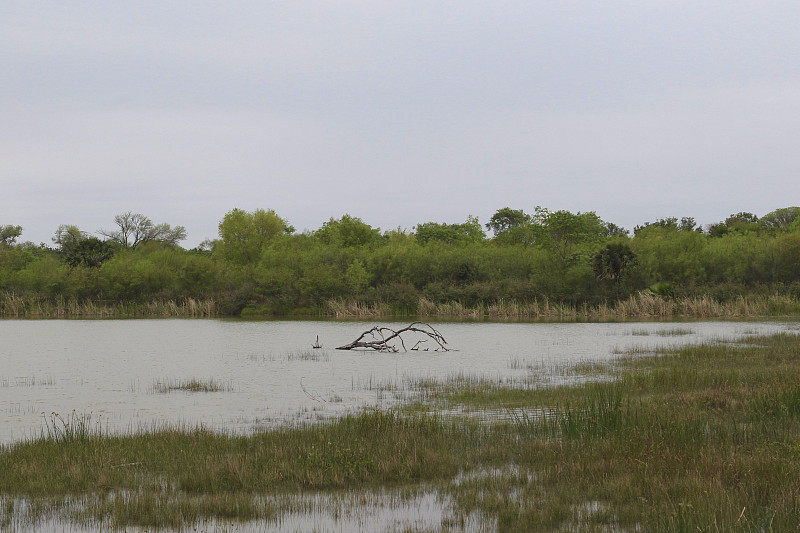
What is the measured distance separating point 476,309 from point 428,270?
56.3 feet

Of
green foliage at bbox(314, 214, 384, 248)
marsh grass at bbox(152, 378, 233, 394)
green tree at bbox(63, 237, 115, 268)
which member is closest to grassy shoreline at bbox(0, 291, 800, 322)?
green tree at bbox(63, 237, 115, 268)

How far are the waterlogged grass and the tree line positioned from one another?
189ft

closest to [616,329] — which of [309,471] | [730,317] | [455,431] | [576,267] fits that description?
[730,317]

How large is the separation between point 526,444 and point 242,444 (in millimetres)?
4696

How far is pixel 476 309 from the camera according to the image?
65.6 m

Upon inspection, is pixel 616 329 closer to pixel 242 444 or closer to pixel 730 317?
pixel 730 317

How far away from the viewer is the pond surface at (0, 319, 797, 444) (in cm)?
1730

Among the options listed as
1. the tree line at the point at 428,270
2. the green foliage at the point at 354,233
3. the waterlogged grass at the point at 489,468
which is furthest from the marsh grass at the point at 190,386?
the green foliage at the point at 354,233

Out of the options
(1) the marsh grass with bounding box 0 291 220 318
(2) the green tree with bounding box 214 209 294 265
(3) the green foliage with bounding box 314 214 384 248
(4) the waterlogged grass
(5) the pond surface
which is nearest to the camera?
(4) the waterlogged grass

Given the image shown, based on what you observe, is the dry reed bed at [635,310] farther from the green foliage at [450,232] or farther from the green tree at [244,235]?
the green foliage at [450,232]

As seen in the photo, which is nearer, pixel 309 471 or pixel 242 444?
pixel 309 471

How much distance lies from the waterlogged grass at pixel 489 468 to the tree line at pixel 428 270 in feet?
189

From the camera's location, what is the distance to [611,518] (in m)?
8.40

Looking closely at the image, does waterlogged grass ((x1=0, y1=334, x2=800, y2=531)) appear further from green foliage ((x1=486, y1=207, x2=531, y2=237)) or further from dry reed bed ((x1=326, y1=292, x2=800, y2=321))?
green foliage ((x1=486, y1=207, x2=531, y2=237))
